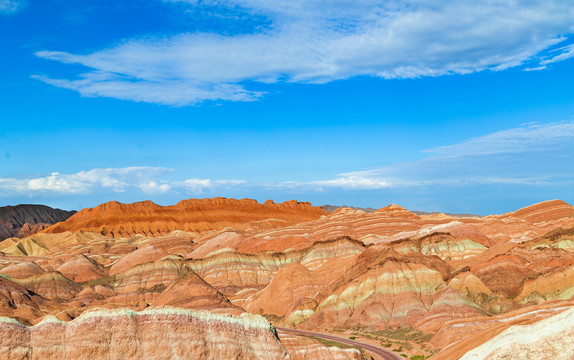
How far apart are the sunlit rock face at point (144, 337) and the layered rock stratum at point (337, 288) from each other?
3.6 inches

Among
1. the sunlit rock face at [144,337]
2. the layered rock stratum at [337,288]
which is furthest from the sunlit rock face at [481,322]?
the sunlit rock face at [144,337]

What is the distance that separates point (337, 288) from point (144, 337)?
53.7 m

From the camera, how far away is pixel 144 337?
32.5m

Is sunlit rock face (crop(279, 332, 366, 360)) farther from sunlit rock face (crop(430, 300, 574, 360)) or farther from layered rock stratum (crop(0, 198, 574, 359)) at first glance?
sunlit rock face (crop(430, 300, 574, 360))

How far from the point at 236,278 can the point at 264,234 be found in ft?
120

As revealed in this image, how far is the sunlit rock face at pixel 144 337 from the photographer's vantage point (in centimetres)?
3019

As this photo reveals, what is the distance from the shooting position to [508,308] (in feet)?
237

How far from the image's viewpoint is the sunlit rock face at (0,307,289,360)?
30188 mm

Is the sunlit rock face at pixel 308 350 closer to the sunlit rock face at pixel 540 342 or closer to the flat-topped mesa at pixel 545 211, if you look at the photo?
the sunlit rock face at pixel 540 342

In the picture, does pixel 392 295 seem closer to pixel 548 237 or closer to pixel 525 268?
pixel 525 268

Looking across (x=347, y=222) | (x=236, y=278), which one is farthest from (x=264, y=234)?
(x=236, y=278)

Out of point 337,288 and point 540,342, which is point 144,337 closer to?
point 540,342

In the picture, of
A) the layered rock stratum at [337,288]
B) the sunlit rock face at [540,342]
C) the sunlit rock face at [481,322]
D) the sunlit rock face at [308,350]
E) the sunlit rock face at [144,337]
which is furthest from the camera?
the sunlit rock face at [481,322]

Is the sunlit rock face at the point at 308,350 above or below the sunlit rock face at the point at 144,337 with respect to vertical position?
below
